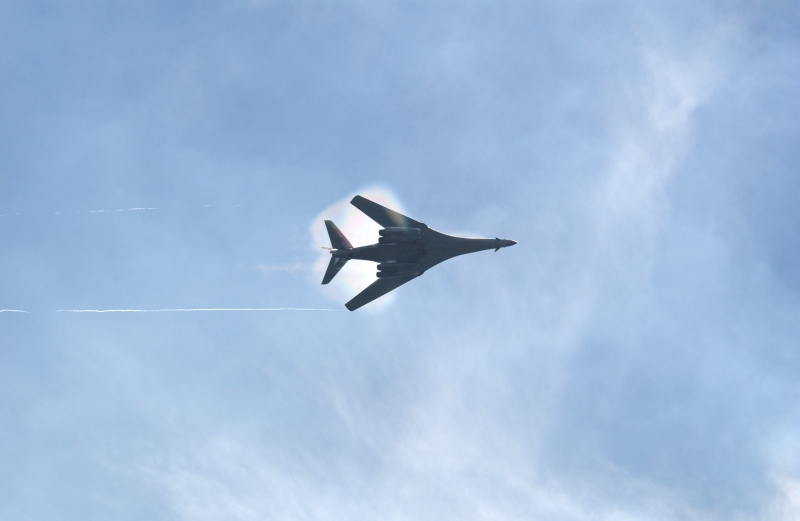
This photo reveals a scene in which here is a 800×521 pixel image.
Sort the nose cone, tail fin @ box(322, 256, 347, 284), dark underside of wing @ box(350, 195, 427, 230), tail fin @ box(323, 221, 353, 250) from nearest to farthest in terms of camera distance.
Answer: tail fin @ box(322, 256, 347, 284) → tail fin @ box(323, 221, 353, 250) → dark underside of wing @ box(350, 195, 427, 230) → the nose cone

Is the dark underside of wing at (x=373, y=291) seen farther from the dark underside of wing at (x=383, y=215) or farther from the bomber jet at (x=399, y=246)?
the dark underside of wing at (x=383, y=215)

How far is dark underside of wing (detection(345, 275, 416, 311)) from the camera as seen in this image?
85.3 m

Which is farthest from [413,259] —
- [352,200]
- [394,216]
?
[352,200]

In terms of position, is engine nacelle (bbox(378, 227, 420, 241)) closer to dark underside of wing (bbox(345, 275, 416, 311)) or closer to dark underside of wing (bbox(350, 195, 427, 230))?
dark underside of wing (bbox(350, 195, 427, 230))

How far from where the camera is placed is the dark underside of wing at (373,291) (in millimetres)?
85312

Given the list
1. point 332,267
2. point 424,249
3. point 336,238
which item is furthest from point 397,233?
point 332,267

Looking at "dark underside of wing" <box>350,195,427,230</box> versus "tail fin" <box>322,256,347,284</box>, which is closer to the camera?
"tail fin" <box>322,256,347,284</box>

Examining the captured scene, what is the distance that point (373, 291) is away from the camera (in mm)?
85562

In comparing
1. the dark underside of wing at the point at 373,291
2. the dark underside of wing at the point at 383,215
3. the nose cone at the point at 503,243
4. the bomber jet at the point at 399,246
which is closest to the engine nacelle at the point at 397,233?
the bomber jet at the point at 399,246

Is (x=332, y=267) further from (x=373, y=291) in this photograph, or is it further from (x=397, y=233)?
(x=397, y=233)

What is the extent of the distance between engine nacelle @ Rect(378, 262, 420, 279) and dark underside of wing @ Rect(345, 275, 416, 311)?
226 centimetres

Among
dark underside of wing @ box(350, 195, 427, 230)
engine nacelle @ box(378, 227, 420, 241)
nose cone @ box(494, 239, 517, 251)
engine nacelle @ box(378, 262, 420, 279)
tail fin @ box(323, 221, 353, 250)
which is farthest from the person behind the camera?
engine nacelle @ box(378, 262, 420, 279)

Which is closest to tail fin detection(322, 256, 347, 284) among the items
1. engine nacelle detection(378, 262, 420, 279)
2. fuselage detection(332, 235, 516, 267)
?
fuselage detection(332, 235, 516, 267)

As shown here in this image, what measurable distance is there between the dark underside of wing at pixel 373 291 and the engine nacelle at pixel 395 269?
226 centimetres
